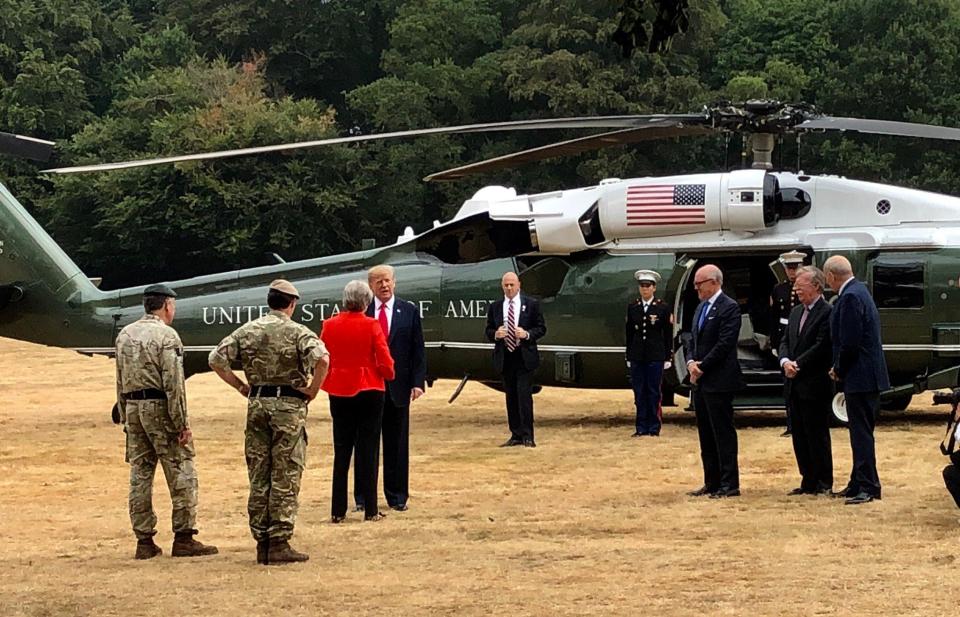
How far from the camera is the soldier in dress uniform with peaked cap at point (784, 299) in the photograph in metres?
14.6

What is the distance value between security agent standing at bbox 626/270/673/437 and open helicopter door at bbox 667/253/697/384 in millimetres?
182

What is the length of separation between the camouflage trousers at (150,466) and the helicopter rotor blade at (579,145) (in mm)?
5241

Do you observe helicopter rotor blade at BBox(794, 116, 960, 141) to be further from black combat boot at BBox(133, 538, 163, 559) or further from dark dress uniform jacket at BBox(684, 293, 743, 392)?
black combat boot at BBox(133, 538, 163, 559)

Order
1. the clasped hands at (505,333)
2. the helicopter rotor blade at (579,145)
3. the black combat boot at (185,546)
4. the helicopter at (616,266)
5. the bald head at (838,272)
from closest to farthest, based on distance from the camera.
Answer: the black combat boot at (185,546) < the bald head at (838,272) < the helicopter rotor blade at (579,145) < the clasped hands at (505,333) < the helicopter at (616,266)

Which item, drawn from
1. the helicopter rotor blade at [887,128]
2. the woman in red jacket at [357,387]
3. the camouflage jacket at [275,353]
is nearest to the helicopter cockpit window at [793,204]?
the helicopter rotor blade at [887,128]

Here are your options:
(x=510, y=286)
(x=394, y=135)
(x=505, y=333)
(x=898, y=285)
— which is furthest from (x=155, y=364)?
(x=898, y=285)

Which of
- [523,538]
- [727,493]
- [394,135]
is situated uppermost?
[394,135]

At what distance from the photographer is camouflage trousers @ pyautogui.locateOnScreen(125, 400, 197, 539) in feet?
29.1

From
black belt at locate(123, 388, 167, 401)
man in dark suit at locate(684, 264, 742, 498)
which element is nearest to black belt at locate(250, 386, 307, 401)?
black belt at locate(123, 388, 167, 401)

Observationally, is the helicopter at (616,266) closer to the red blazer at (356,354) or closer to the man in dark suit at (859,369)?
the man in dark suit at (859,369)

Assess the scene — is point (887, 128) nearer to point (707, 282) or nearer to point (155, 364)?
point (707, 282)

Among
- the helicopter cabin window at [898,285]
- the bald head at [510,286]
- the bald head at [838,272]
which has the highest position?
the bald head at [838,272]

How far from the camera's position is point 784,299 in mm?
14672

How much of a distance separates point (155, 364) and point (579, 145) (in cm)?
582
